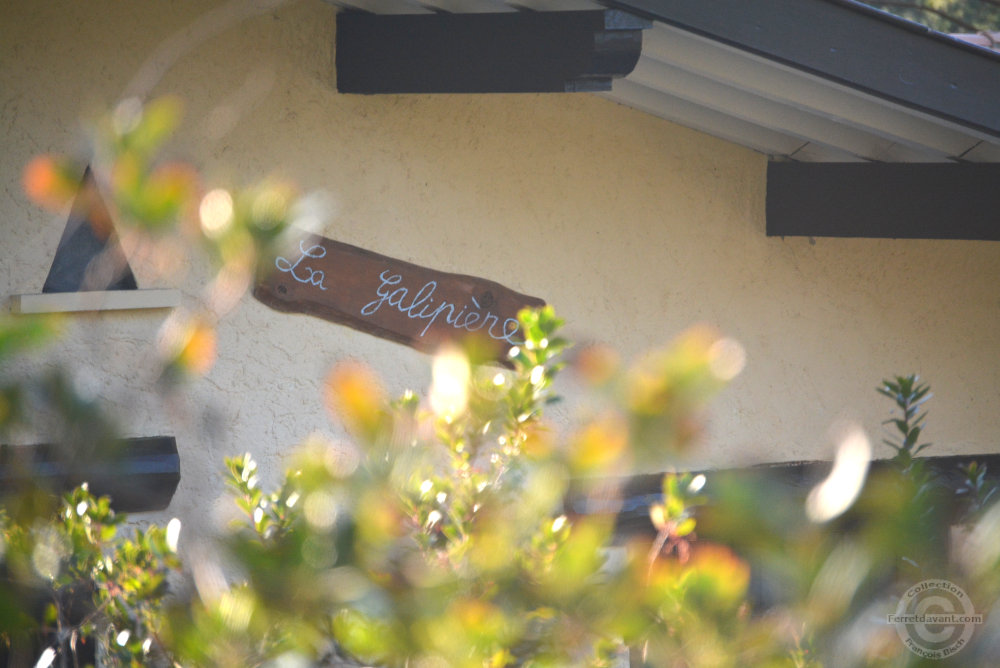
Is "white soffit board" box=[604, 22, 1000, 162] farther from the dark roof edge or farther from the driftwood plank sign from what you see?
the driftwood plank sign

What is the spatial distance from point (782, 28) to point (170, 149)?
176 centimetres

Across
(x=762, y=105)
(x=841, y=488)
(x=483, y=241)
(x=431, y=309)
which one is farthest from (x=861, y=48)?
(x=841, y=488)

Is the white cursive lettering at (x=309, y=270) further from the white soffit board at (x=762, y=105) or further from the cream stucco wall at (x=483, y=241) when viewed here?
the white soffit board at (x=762, y=105)

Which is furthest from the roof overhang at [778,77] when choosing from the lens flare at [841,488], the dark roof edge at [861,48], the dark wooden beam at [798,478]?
the lens flare at [841,488]

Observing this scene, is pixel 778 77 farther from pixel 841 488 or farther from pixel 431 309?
pixel 841 488

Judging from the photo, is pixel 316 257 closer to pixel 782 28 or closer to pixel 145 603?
pixel 782 28

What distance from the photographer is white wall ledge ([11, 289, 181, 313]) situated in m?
2.83

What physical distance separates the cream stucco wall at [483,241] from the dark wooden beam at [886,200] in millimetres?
144

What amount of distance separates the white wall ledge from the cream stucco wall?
5 centimetres

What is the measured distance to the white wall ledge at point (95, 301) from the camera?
9.30ft

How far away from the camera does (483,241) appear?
3.42 meters

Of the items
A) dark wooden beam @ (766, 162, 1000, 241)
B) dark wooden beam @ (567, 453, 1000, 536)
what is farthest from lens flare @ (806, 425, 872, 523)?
dark wooden beam @ (766, 162, 1000, 241)

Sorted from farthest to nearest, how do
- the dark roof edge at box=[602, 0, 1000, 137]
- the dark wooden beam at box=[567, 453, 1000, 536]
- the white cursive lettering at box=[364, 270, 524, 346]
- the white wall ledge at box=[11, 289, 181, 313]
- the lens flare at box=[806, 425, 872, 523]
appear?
1. the white cursive lettering at box=[364, 270, 524, 346]
2. the dark wooden beam at box=[567, 453, 1000, 536]
3. the white wall ledge at box=[11, 289, 181, 313]
4. the dark roof edge at box=[602, 0, 1000, 137]
5. the lens flare at box=[806, 425, 872, 523]

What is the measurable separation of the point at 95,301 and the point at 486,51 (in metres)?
1.32
